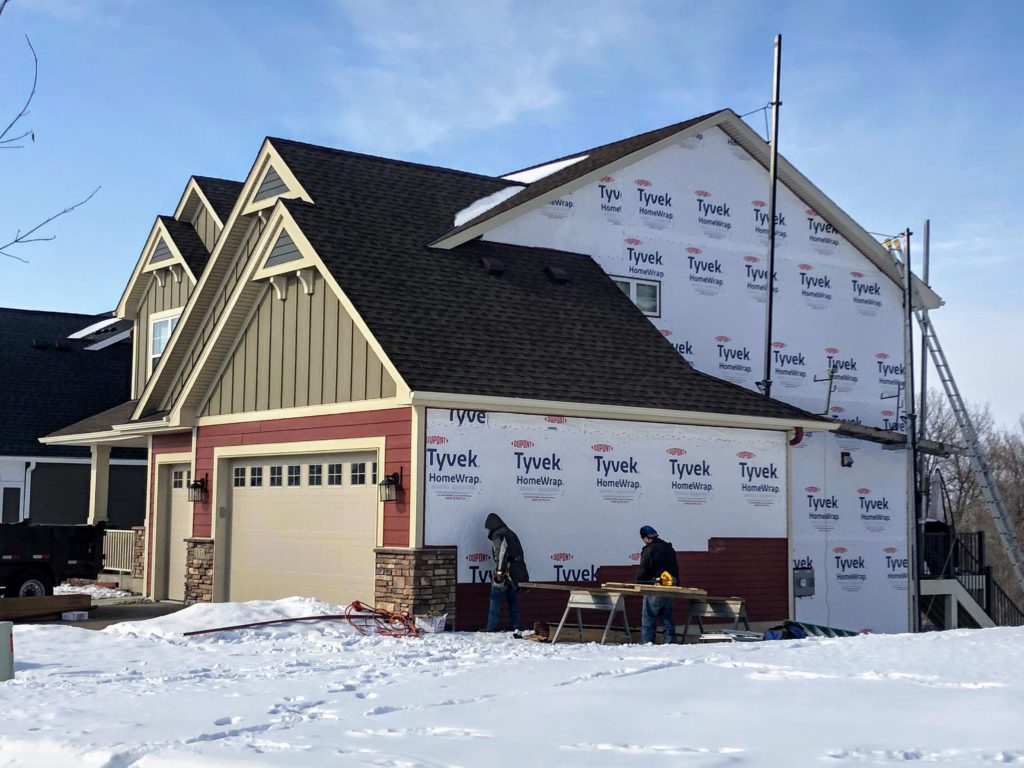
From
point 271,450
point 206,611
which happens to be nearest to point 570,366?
point 271,450

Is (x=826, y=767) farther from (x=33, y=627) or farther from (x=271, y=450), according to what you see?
(x=271, y=450)

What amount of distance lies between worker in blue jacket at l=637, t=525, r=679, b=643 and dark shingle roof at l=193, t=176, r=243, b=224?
15.0m

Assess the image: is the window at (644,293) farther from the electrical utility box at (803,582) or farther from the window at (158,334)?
the window at (158,334)

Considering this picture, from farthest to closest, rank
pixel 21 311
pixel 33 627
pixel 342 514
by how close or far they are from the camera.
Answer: pixel 21 311
pixel 342 514
pixel 33 627

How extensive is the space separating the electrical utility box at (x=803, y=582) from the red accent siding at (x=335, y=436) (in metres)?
8.52

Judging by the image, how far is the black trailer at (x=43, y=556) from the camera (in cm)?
2198

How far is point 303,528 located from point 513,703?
1061 centimetres

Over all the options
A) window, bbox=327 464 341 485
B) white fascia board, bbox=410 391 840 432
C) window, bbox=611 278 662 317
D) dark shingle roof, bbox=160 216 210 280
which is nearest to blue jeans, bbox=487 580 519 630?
white fascia board, bbox=410 391 840 432

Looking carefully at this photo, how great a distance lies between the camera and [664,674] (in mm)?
12281

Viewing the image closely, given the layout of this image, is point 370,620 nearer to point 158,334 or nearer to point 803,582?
point 803,582

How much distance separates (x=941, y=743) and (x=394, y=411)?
439 inches

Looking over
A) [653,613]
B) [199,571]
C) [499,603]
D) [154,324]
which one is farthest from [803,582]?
[154,324]

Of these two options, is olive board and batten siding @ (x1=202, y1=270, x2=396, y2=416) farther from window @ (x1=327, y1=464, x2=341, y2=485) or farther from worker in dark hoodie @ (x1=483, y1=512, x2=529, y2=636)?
worker in dark hoodie @ (x1=483, y1=512, x2=529, y2=636)

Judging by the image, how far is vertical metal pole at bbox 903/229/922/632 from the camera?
2580 centimetres
